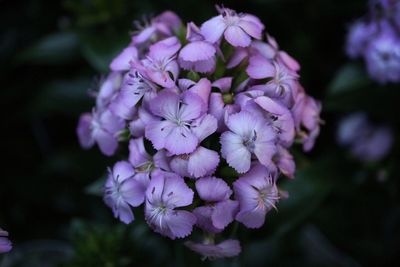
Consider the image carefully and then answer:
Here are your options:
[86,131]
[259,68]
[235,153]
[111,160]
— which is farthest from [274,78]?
[111,160]

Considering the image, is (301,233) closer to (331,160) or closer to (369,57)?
(331,160)

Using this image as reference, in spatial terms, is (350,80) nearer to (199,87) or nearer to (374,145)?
(374,145)

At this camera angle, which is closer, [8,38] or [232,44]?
[232,44]

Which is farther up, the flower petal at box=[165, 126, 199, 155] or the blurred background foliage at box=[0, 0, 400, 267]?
the flower petal at box=[165, 126, 199, 155]

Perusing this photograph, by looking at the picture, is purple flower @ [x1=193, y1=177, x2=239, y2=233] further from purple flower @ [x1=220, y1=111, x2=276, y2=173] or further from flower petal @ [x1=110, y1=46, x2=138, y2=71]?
flower petal @ [x1=110, y1=46, x2=138, y2=71]

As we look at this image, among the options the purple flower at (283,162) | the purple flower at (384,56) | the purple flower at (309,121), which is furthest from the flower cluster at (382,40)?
the purple flower at (283,162)

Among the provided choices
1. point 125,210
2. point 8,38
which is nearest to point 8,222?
point 8,38

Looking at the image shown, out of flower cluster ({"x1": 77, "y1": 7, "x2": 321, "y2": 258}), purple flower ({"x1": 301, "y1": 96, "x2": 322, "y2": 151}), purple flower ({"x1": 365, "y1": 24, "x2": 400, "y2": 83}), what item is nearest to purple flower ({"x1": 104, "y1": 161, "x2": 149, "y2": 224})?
flower cluster ({"x1": 77, "y1": 7, "x2": 321, "y2": 258})

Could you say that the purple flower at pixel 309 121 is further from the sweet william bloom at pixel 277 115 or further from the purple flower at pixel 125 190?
the purple flower at pixel 125 190

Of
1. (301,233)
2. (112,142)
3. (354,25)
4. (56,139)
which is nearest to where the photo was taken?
(112,142)
